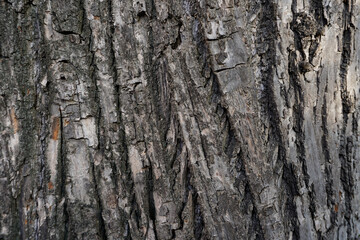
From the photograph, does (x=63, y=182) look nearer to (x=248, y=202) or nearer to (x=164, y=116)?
(x=164, y=116)

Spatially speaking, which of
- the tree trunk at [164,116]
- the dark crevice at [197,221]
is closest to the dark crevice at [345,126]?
the tree trunk at [164,116]

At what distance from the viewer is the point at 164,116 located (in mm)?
1202

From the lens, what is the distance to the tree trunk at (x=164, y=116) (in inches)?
43.5

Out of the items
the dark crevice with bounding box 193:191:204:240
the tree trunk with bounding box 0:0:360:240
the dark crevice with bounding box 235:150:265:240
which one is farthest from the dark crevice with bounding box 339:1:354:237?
the dark crevice with bounding box 193:191:204:240

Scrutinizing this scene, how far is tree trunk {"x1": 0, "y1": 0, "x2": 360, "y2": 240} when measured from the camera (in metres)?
1.10

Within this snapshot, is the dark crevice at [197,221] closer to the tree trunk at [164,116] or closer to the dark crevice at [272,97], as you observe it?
the tree trunk at [164,116]

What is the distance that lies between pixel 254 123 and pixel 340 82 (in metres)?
0.54

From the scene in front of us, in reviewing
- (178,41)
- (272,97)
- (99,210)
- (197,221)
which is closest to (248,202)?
(197,221)

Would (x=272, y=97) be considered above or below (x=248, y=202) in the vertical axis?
above

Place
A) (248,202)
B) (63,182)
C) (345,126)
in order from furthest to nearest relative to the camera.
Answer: (345,126) → (248,202) → (63,182)

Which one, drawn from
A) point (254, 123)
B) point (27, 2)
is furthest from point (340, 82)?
point (27, 2)

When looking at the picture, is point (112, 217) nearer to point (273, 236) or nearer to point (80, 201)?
point (80, 201)

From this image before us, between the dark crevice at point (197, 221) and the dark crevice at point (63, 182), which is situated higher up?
the dark crevice at point (63, 182)

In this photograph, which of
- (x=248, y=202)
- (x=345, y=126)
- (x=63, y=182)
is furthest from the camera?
(x=345, y=126)
